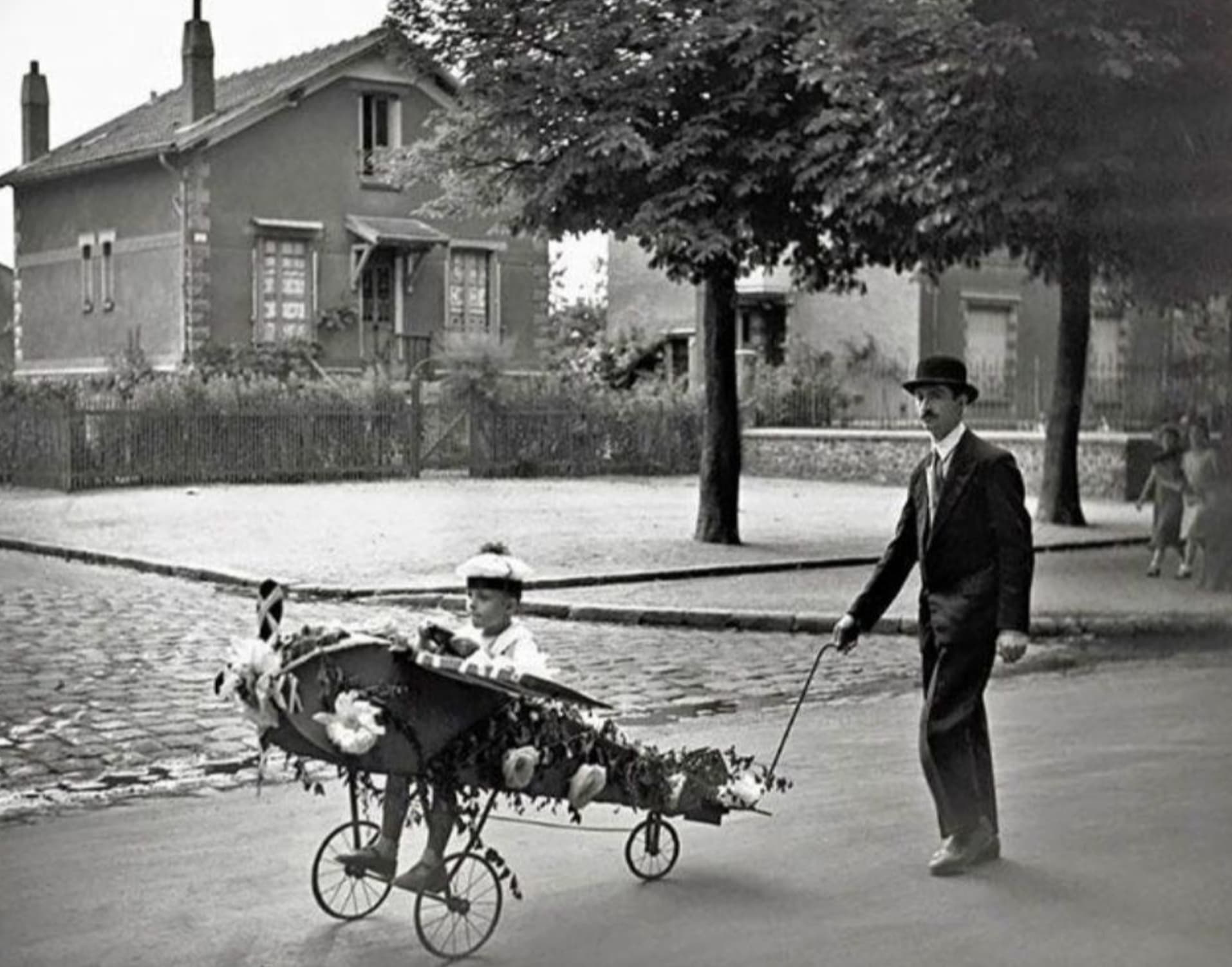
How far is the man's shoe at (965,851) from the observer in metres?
6.71

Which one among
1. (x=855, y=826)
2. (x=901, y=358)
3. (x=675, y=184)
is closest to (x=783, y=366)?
(x=901, y=358)

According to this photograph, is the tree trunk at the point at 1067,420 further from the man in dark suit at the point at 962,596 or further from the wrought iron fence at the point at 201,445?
the man in dark suit at the point at 962,596

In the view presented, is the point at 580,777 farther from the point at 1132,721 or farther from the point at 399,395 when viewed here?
the point at 399,395

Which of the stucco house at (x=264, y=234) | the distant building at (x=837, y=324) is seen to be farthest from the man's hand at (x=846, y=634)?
the distant building at (x=837, y=324)

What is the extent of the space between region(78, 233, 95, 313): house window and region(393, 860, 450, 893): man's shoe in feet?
130

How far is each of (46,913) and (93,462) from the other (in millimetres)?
25419

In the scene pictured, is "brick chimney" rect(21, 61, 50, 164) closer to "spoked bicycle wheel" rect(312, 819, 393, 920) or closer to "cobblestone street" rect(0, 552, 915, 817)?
"cobblestone street" rect(0, 552, 915, 817)

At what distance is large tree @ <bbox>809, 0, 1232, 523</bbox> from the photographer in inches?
624

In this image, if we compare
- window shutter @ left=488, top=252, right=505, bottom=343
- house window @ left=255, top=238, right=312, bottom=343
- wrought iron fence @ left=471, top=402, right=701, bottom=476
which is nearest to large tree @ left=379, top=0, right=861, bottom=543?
wrought iron fence @ left=471, top=402, right=701, bottom=476

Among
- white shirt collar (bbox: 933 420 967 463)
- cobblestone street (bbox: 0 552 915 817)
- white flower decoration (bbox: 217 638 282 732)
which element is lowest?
cobblestone street (bbox: 0 552 915 817)

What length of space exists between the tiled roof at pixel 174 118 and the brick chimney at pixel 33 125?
0.59 meters

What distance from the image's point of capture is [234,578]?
17219 mm

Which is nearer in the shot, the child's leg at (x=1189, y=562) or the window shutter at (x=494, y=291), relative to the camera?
the child's leg at (x=1189, y=562)

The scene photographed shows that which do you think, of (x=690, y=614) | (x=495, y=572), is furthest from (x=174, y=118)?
(x=495, y=572)
